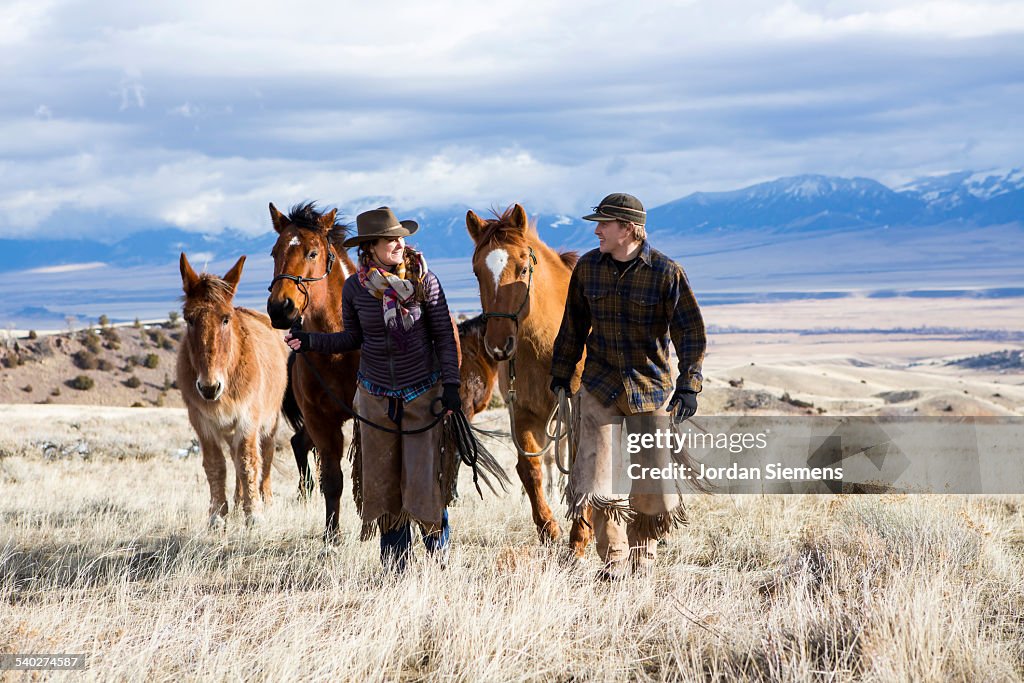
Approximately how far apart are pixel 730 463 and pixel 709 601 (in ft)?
12.5

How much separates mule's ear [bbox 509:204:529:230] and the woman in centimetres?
65

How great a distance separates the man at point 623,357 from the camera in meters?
5.73

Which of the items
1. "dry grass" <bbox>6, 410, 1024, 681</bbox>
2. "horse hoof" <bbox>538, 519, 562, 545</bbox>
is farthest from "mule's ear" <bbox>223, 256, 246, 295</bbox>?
"horse hoof" <bbox>538, 519, 562, 545</bbox>

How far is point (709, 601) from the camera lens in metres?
5.47

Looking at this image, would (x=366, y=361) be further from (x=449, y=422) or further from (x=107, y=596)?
(x=107, y=596)

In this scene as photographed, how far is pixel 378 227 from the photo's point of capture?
6.07m

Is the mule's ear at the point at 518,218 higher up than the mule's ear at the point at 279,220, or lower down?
lower down

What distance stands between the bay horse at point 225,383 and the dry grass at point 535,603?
976mm

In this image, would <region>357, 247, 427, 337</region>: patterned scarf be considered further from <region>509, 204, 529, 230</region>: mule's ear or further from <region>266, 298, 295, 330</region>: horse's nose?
<region>266, 298, 295, 330</region>: horse's nose

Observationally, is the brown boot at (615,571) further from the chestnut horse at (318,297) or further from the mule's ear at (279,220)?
the mule's ear at (279,220)

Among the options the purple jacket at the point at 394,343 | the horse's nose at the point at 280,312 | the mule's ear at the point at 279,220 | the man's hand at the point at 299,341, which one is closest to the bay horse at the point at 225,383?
the mule's ear at the point at 279,220

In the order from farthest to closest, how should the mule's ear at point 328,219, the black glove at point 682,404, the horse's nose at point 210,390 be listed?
the horse's nose at point 210,390
the mule's ear at point 328,219
the black glove at point 682,404

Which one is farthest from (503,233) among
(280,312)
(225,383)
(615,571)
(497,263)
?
(225,383)

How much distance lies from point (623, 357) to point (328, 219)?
9.66 feet
